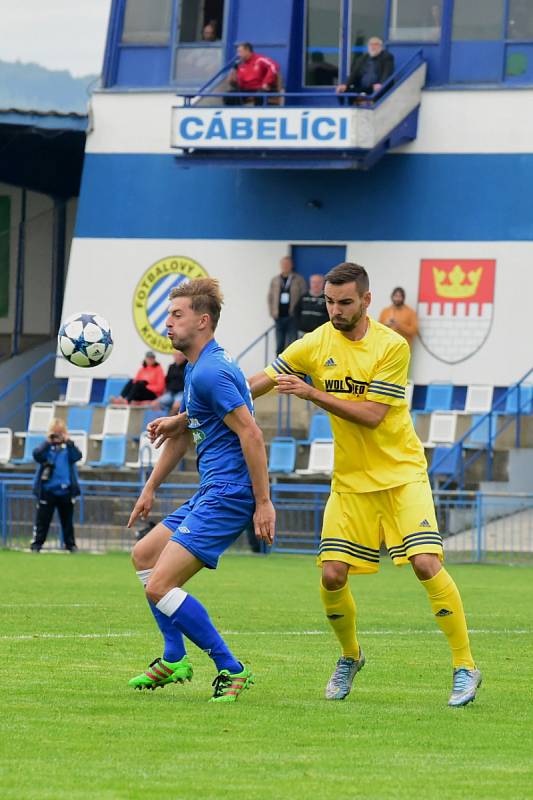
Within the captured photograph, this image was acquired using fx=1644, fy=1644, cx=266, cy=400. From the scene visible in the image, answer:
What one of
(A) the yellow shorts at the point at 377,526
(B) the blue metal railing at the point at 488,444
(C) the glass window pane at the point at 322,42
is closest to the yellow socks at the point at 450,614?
(A) the yellow shorts at the point at 377,526

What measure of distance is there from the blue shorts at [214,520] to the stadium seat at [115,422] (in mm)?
19527

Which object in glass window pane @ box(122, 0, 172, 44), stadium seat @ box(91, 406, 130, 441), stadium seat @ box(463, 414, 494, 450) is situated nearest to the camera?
stadium seat @ box(463, 414, 494, 450)

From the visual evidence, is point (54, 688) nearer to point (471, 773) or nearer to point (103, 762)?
point (103, 762)

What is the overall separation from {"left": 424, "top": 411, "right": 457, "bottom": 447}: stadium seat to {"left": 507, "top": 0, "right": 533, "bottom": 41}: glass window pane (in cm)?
709

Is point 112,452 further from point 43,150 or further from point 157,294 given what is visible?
point 43,150

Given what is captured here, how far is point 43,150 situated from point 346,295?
86.3 ft

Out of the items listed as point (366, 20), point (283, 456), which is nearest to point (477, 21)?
point (366, 20)

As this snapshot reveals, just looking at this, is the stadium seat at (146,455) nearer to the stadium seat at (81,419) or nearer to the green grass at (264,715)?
the stadium seat at (81,419)

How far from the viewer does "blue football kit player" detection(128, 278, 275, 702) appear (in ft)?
27.3

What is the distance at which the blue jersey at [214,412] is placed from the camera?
837cm

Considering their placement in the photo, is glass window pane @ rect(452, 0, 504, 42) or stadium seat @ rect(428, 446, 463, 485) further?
glass window pane @ rect(452, 0, 504, 42)

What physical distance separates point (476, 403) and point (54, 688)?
20.0 m

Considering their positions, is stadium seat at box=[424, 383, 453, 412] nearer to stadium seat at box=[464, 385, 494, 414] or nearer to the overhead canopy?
stadium seat at box=[464, 385, 494, 414]

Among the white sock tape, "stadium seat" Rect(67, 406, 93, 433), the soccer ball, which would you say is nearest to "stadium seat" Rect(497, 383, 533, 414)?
"stadium seat" Rect(67, 406, 93, 433)
